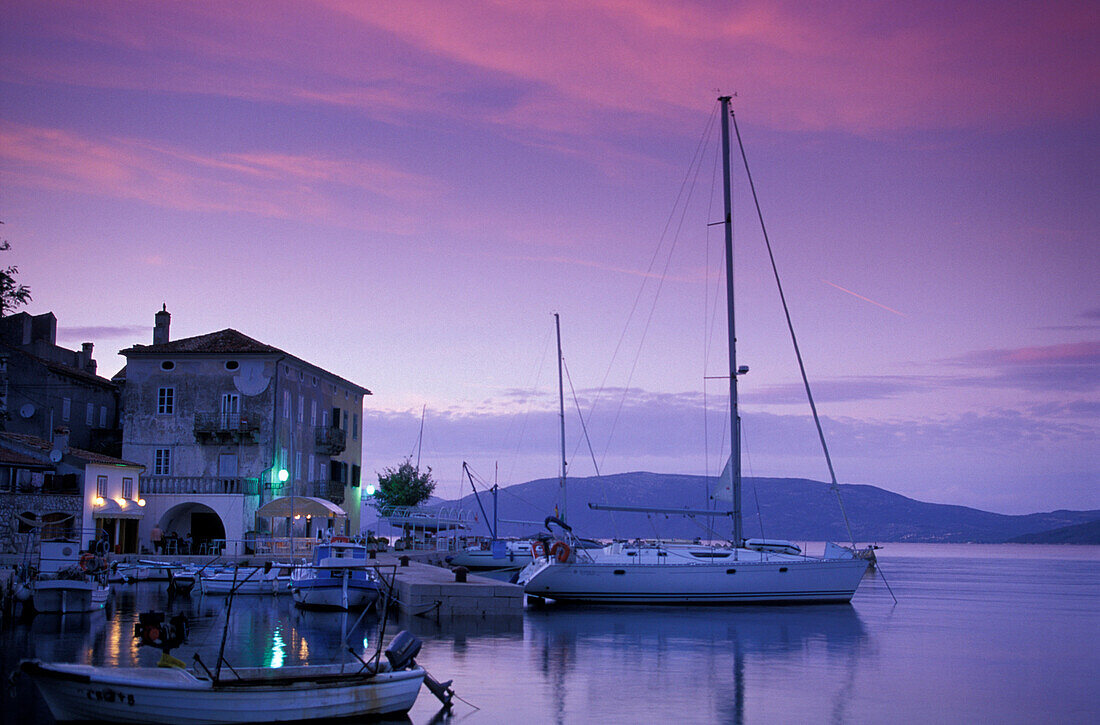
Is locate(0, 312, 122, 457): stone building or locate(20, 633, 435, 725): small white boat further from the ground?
locate(0, 312, 122, 457): stone building

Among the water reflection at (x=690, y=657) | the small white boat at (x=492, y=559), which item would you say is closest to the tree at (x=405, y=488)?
the small white boat at (x=492, y=559)

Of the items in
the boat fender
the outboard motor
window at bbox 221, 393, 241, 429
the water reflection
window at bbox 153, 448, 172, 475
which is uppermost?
window at bbox 221, 393, 241, 429

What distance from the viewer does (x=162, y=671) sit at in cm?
1588

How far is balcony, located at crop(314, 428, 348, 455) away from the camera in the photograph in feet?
205

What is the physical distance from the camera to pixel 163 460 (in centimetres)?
5591

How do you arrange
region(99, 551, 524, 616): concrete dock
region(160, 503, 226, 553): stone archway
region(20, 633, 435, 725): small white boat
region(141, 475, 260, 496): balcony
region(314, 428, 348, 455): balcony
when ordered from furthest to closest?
region(314, 428, 348, 455): balcony → region(160, 503, 226, 553): stone archway → region(141, 475, 260, 496): balcony → region(99, 551, 524, 616): concrete dock → region(20, 633, 435, 725): small white boat

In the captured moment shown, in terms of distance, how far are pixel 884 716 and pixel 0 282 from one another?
92.3ft

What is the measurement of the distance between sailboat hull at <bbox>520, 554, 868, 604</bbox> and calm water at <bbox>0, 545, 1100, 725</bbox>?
0.60m

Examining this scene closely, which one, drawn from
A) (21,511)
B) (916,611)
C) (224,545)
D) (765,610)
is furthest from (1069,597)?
(21,511)

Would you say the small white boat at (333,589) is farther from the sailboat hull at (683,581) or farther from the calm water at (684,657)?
the sailboat hull at (683,581)

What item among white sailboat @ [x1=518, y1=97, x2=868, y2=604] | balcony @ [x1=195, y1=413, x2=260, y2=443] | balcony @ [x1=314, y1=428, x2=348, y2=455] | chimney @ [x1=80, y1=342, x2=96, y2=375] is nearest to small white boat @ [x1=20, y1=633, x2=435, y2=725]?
white sailboat @ [x1=518, y1=97, x2=868, y2=604]

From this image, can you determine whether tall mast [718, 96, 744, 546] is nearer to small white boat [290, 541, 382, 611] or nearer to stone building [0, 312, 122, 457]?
small white boat [290, 541, 382, 611]

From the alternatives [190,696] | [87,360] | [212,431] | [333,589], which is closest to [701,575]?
[333,589]

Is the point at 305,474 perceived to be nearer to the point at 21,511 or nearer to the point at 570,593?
the point at 21,511
